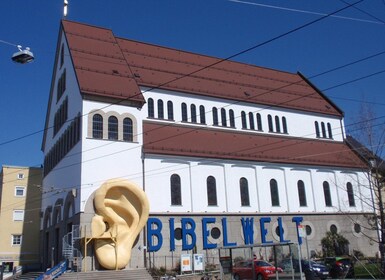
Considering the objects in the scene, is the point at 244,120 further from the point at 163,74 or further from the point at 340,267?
the point at 340,267

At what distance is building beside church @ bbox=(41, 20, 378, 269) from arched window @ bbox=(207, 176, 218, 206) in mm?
89

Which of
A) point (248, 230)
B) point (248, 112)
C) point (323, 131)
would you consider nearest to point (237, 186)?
point (248, 230)

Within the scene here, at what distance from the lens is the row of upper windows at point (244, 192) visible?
3716 cm

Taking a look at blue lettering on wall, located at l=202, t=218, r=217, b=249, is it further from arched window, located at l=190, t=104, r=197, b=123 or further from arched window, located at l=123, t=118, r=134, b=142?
arched window, located at l=190, t=104, r=197, b=123

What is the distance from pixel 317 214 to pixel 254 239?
8.01 metres

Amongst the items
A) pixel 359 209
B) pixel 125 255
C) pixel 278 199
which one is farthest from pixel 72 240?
pixel 359 209

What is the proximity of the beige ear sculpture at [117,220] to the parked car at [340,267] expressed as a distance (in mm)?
13468

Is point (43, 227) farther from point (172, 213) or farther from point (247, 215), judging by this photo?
point (247, 215)

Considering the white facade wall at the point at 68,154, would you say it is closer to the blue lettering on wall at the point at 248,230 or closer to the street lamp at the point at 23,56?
the blue lettering on wall at the point at 248,230

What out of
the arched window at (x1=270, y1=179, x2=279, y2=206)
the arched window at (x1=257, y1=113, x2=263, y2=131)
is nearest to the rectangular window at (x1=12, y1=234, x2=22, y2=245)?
the arched window at (x1=270, y1=179, x2=279, y2=206)

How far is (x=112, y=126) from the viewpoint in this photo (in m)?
35.2

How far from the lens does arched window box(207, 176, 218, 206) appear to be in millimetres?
38625

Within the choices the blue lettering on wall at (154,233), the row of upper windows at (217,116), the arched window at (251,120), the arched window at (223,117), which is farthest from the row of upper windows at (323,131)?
the blue lettering on wall at (154,233)

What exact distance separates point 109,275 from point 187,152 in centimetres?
1295
